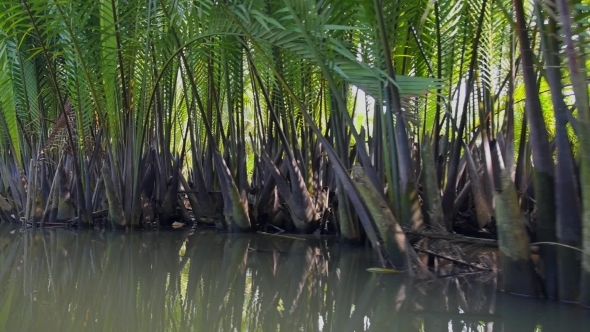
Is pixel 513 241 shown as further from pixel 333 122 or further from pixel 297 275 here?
pixel 333 122

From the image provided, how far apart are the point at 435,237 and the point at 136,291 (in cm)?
128

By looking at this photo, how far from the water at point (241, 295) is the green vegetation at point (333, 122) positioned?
20cm

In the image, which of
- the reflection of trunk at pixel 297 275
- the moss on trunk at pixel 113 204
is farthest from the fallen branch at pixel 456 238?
the moss on trunk at pixel 113 204

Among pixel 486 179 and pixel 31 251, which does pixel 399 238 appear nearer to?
pixel 486 179

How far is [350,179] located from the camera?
2803mm

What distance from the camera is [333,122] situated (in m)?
3.55

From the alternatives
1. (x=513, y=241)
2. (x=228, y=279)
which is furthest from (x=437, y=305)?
(x=228, y=279)

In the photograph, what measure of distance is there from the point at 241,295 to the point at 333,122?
1459 mm

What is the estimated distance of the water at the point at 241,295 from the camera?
1955mm

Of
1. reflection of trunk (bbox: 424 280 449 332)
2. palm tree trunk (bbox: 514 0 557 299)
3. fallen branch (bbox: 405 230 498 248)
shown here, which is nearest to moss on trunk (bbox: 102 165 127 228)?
fallen branch (bbox: 405 230 498 248)

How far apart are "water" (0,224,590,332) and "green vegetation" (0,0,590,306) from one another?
20 centimetres

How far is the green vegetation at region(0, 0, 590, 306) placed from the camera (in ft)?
7.14

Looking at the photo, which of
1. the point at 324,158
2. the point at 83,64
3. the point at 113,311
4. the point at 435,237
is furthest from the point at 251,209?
the point at 113,311

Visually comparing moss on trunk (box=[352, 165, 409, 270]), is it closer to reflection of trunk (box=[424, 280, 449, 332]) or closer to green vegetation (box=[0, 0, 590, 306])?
green vegetation (box=[0, 0, 590, 306])
